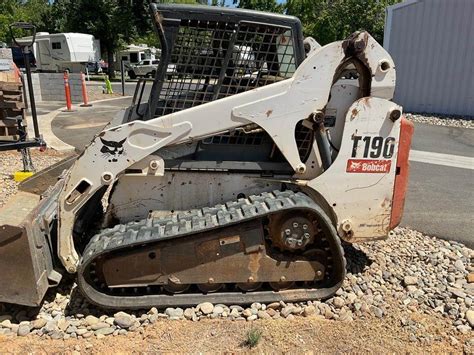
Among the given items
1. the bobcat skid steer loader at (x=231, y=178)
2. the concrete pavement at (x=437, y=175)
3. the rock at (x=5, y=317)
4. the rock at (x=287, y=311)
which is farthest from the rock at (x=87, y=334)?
the concrete pavement at (x=437, y=175)

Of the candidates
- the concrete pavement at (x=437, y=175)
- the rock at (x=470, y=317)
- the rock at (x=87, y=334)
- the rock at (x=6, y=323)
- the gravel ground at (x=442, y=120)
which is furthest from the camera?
the gravel ground at (x=442, y=120)

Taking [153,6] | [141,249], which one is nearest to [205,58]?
[153,6]

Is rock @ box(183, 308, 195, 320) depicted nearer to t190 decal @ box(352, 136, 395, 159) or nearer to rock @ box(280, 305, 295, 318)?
rock @ box(280, 305, 295, 318)

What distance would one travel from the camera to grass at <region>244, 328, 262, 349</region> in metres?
3.20

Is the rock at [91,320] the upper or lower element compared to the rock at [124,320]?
lower

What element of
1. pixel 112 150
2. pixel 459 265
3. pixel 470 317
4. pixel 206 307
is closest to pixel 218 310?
pixel 206 307

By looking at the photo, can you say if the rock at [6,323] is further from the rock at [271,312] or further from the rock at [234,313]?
the rock at [271,312]

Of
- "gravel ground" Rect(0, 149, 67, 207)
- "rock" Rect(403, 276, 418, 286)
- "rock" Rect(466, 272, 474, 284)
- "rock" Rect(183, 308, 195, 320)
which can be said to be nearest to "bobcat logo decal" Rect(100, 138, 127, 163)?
"rock" Rect(183, 308, 195, 320)

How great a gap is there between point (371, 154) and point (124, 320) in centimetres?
237

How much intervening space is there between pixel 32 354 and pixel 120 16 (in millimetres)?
37637

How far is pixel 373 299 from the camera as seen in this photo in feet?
12.7

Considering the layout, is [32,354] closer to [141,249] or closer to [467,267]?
[141,249]

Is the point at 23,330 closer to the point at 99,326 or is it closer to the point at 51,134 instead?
the point at 99,326

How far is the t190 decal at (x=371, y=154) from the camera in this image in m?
3.73
